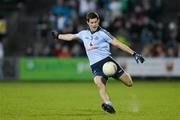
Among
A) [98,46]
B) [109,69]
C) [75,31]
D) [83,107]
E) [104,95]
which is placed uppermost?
[98,46]

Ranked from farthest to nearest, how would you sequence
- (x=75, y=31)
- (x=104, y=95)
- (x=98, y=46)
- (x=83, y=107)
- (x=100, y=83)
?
1. (x=75, y=31)
2. (x=83, y=107)
3. (x=98, y=46)
4. (x=100, y=83)
5. (x=104, y=95)

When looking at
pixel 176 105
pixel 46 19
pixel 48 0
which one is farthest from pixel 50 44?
pixel 176 105

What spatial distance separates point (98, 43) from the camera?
1481cm

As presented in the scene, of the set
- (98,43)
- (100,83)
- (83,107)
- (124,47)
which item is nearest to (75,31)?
(83,107)

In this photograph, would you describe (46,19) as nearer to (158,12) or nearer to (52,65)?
(52,65)

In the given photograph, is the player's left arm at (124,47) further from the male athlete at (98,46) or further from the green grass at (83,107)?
the green grass at (83,107)

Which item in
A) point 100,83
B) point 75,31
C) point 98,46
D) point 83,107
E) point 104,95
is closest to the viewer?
point 104,95

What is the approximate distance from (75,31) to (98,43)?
17748mm

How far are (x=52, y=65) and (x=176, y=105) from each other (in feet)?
Result: 48.5

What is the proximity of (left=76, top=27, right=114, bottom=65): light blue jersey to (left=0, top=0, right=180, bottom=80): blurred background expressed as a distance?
1643 centimetres

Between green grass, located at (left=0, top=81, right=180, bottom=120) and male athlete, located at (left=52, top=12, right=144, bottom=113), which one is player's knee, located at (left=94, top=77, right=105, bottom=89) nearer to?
male athlete, located at (left=52, top=12, right=144, bottom=113)

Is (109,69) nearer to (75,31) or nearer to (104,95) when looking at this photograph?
(104,95)

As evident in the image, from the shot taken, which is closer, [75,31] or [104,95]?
[104,95]

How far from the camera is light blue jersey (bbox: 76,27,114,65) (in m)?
14.8
